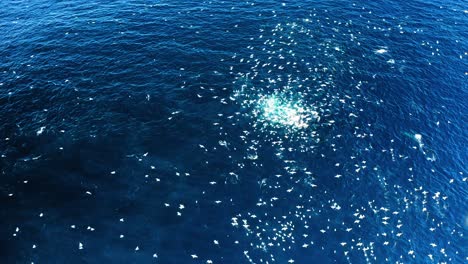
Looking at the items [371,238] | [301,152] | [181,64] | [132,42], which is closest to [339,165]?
[301,152]

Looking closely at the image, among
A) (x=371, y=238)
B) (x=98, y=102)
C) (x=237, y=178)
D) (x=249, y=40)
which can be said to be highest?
(x=249, y=40)

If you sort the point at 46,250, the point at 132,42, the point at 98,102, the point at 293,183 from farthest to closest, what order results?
the point at 132,42 < the point at 98,102 < the point at 293,183 < the point at 46,250

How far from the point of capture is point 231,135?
262 ft

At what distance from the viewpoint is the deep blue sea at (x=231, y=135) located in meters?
63.0

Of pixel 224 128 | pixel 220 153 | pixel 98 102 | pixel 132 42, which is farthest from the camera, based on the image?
pixel 132 42

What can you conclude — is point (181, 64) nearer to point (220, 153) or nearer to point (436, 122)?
point (220, 153)

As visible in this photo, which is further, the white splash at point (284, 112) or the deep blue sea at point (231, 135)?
the white splash at point (284, 112)

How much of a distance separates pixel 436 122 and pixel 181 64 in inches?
2634

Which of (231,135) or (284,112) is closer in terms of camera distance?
(231,135)

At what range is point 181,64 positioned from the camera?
98.8 meters

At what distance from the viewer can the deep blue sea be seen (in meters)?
63.0

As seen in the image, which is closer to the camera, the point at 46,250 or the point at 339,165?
the point at 46,250

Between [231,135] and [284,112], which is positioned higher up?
[284,112]

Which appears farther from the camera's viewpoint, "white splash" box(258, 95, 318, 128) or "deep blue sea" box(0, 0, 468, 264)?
"white splash" box(258, 95, 318, 128)
